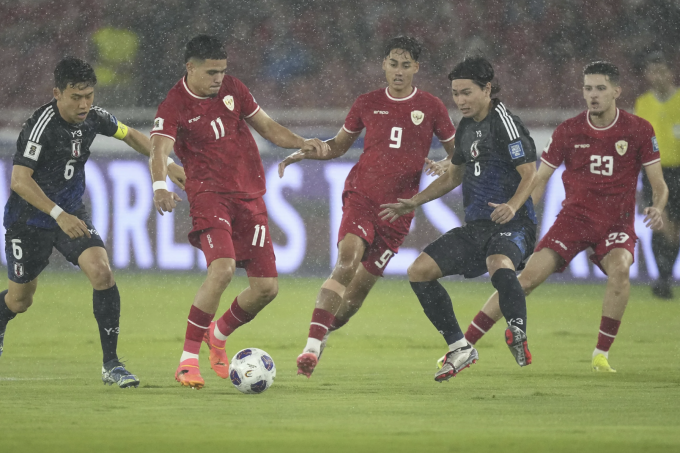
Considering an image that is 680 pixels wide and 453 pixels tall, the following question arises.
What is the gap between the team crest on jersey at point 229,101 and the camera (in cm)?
591

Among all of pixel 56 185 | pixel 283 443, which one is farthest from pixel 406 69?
pixel 283 443

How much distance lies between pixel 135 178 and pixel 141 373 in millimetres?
4625

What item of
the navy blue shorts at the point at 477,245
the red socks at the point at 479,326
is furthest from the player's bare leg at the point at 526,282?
the navy blue shorts at the point at 477,245

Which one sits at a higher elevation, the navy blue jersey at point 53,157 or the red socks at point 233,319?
the navy blue jersey at point 53,157

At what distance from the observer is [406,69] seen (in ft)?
21.1

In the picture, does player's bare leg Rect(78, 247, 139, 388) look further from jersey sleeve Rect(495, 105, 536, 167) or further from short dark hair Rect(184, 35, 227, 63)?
jersey sleeve Rect(495, 105, 536, 167)

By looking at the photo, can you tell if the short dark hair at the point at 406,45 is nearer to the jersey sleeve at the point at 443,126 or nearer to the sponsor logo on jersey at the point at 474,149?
the jersey sleeve at the point at 443,126

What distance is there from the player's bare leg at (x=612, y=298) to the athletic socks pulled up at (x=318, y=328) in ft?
5.30

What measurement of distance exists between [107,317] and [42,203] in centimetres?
69

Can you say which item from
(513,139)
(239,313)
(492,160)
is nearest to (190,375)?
(239,313)

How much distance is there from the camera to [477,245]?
6.03 meters

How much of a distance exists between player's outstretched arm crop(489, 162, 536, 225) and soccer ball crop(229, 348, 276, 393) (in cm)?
141

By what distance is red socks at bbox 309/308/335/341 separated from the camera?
6102 mm

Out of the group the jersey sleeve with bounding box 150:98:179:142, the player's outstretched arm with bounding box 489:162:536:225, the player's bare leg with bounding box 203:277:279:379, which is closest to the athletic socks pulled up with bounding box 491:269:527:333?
the player's outstretched arm with bounding box 489:162:536:225
